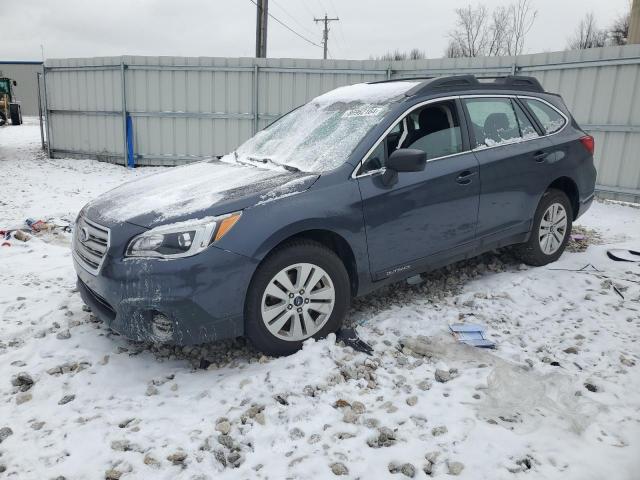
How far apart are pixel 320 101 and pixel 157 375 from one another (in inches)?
103

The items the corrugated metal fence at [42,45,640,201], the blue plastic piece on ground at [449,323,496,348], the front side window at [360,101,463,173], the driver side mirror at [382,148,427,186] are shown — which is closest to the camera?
the driver side mirror at [382,148,427,186]

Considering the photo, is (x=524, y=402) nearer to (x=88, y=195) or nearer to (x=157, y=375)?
(x=157, y=375)

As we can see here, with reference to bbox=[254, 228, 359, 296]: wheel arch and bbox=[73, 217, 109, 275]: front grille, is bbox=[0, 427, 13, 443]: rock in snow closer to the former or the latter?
bbox=[73, 217, 109, 275]: front grille

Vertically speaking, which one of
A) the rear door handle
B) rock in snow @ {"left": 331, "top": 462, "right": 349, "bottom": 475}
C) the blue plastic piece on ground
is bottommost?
rock in snow @ {"left": 331, "top": 462, "right": 349, "bottom": 475}

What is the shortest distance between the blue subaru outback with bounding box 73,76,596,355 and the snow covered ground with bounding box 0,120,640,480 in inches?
13.7

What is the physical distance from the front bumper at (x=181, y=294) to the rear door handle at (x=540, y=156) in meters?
2.91

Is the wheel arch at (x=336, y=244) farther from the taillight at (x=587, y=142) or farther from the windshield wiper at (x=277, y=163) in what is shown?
the taillight at (x=587, y=142)

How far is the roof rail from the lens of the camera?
3978 millimetres

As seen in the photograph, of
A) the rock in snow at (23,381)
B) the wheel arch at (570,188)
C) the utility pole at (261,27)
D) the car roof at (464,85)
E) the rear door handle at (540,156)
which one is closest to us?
the rock in snow at (23,381)

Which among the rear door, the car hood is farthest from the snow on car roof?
the car hood

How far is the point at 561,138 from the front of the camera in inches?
191

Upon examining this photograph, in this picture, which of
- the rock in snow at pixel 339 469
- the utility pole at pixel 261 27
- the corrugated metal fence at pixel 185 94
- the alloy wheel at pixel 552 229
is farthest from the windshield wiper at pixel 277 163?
the utility pole at pixel 261 27

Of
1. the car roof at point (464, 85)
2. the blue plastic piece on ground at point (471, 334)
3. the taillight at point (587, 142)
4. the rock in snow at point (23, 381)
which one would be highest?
the car roof at point (464, 85)

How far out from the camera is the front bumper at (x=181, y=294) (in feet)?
9.43
